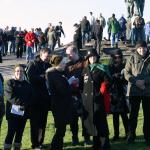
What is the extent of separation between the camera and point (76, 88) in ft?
34.6

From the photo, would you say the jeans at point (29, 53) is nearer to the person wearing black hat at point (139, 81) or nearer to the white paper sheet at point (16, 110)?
the person wearing black hat at point (139, 81)

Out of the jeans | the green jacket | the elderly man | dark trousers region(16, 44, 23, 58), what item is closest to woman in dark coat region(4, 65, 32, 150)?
the green jacket

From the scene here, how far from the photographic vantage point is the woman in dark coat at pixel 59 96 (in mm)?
9914

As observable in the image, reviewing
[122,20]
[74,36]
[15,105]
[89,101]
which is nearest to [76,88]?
[89,101]

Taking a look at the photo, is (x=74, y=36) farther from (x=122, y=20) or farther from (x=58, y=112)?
(x=58, y=112)

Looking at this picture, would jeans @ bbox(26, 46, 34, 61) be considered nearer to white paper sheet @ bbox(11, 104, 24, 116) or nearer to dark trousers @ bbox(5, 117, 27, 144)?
dark trousers @ bbox(5, 117, 27, 144)

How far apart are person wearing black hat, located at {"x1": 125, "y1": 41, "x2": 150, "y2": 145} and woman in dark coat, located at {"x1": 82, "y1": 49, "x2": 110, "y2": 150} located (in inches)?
33.3

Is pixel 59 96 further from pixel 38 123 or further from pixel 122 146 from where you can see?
pixel 122 146

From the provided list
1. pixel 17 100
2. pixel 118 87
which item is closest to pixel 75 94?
pixel 17 100

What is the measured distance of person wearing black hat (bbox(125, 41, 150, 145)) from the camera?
10859 mm

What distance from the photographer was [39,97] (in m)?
10.6

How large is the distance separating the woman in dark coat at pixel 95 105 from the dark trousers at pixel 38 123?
0.97 metres

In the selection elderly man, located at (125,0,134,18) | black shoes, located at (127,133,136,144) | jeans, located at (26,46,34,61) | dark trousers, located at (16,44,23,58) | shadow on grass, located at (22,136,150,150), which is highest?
elderly man, located at (125,0,134,18)

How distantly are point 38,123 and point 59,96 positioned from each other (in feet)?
3.61
